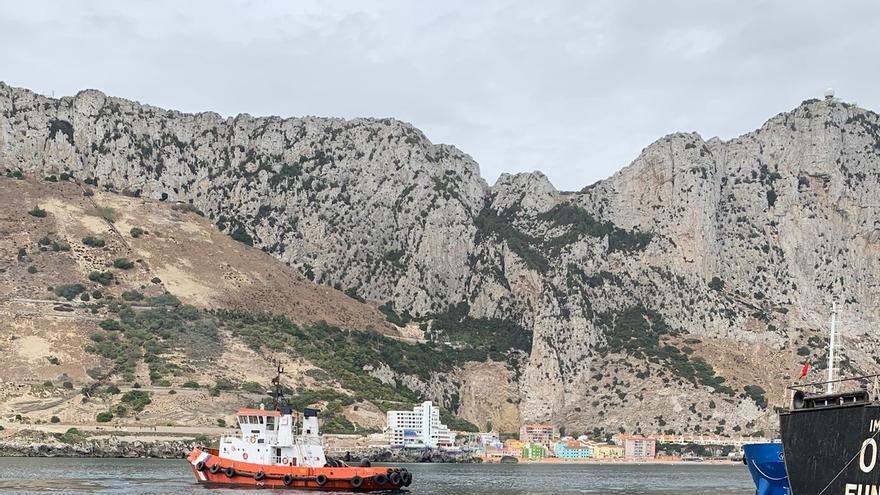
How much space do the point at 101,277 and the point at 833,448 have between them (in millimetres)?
150999

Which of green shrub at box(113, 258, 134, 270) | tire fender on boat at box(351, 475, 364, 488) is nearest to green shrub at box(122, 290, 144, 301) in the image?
green shrub at box(113, 258, 134, 270)

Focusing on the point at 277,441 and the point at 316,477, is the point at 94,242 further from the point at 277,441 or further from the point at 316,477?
the point at 316,477

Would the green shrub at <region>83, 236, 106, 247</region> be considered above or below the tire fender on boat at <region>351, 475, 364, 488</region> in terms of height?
above

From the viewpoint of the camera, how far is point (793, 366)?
17788 cm

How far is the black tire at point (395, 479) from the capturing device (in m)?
71.1

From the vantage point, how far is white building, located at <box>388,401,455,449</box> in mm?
156750

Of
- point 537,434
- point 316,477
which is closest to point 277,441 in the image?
point 316,477

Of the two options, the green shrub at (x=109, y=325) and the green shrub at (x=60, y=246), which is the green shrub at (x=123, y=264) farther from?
the green shrub at (x=109, y=325)

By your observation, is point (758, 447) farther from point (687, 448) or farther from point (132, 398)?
point (687, 448)

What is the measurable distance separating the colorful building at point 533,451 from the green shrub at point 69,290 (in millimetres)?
70759

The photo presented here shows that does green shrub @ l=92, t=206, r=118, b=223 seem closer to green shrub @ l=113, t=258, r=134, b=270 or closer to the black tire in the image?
green shrub @ l=113, t=258, r=134, b=270

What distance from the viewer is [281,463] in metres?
73.9

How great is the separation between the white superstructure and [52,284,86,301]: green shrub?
9709 centimetres

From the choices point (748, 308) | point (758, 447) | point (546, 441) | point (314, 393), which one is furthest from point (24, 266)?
point (758, 447)
